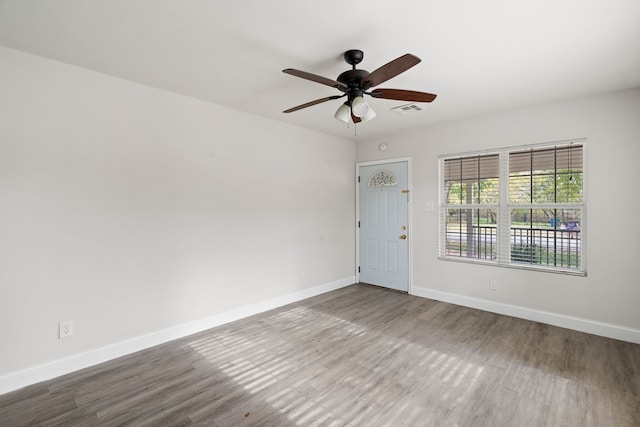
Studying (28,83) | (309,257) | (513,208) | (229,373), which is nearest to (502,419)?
(229,373)

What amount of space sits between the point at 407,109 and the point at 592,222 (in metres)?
2.36

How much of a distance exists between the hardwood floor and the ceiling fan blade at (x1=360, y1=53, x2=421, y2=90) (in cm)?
227

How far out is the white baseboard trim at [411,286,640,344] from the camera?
3.09 meters

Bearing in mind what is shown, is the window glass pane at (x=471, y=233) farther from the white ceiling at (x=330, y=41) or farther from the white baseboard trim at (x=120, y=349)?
the white baseboard trim at (x=120, y=349)

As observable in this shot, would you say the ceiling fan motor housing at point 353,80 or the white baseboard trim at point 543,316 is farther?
the white baseboard trim at point 543,316

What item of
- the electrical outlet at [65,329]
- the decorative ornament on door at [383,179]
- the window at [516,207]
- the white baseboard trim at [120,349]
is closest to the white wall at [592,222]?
the window at [516,207]

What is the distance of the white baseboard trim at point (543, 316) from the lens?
10.1ft

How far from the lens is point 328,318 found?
3695 mm

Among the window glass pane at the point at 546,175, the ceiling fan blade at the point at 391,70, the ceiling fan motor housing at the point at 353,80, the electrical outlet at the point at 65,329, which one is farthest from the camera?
the window glass pane at the point at 546,175

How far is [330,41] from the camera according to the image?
7.11ft

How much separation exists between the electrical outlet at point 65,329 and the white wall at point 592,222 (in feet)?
14.2

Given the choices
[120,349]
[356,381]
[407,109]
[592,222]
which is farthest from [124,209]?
[592,222]

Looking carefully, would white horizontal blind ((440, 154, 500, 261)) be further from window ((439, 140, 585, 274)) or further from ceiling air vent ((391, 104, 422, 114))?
ceiling air vent ((391, 104, 422, 114))

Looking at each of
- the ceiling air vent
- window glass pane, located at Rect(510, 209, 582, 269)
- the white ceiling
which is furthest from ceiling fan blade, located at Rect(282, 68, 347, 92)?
window glass pane, located at Rect(510, 209, 582, 269)
